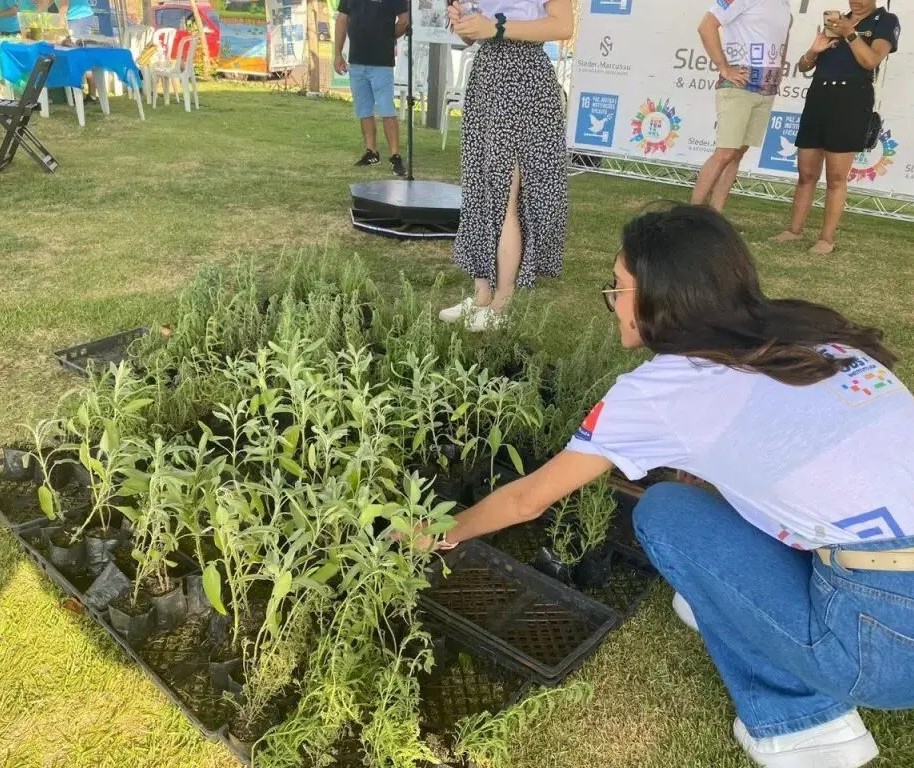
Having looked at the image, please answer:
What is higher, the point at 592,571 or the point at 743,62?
the point at 743,62

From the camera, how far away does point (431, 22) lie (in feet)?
25.5

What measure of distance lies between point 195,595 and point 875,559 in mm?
1374

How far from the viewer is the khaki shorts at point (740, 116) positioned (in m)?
4.72

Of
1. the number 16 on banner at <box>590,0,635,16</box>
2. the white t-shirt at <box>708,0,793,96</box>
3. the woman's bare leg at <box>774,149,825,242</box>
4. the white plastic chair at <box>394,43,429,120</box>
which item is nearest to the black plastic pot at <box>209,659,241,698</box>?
the white t-shirt at <box>708,0,793,96</box>

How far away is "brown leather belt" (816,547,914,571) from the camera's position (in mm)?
1265

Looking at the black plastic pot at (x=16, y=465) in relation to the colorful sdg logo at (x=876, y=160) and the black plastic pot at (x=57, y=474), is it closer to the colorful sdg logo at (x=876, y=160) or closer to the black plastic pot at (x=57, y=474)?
the black plastic pot at (x=57, y=474)

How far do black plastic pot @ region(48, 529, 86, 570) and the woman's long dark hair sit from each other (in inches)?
55.5

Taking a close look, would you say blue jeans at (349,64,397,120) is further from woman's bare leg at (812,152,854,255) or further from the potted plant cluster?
the potted plant cluster

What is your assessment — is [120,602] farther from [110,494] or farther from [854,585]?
[854,585]

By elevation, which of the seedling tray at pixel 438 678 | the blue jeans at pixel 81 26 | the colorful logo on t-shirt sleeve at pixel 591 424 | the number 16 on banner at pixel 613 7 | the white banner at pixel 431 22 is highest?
the number 16 on banner at pixel 613 7

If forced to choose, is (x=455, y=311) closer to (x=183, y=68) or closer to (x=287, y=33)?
(x=183, y=68)

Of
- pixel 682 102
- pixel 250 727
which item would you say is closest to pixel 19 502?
pixel 250 727

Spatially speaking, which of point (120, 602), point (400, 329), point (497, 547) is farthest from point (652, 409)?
point (400, 329)

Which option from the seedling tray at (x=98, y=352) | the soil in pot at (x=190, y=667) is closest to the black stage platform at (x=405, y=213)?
the seedling tray at (x=98, y=352)
